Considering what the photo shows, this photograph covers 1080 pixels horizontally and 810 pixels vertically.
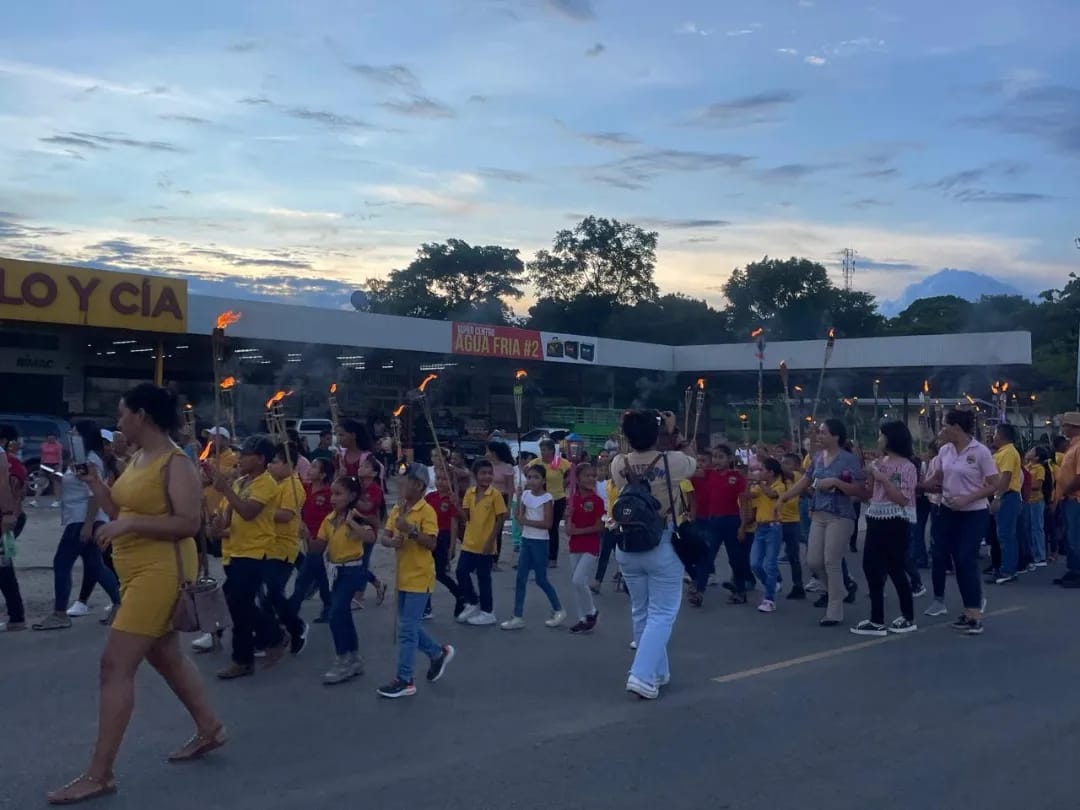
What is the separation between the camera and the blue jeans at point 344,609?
735 cm

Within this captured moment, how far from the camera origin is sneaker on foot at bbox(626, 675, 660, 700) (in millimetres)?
6988

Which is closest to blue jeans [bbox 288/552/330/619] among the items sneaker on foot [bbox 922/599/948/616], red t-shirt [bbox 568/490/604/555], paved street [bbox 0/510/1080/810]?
paved street [bbox 0/510/1080/810]

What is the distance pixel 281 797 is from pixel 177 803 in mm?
465

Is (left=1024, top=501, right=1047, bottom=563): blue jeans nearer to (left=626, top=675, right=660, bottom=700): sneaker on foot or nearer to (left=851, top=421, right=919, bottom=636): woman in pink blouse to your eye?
(left=851, top=421, right=919, bottom=636): woman in pink blouse

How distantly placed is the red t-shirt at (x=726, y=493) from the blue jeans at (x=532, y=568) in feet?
7.01

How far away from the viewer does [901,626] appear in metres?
9.38

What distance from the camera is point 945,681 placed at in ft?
24.7

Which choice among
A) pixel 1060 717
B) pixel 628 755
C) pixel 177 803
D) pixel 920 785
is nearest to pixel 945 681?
pixel 1060 717

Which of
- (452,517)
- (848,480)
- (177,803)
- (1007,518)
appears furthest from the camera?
(1007,518)

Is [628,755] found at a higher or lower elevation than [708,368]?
lower

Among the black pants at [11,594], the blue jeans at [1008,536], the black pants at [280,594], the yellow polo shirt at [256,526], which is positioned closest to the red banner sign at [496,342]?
the blue jeans at [1008,536]

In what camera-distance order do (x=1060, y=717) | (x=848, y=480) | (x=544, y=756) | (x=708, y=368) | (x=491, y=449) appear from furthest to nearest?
1. (x=708, y=368)
2. (x=491, y=449)
3. (x=848, y=480)
4. (x=1060, y=717)
5. (x=544, y=756)

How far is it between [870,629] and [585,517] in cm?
258

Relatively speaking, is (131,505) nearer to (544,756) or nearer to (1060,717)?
(544,756)
